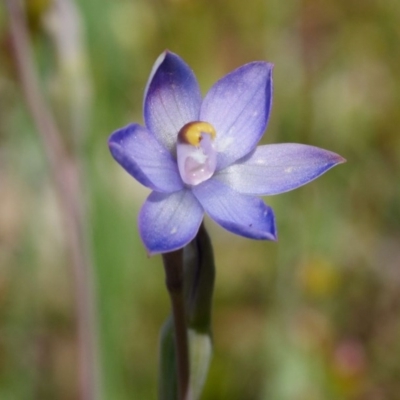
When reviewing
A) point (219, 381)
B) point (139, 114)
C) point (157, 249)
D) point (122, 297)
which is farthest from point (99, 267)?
point (157, 249)

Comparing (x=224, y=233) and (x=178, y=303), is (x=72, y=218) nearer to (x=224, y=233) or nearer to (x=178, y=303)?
(x=224, y=233)

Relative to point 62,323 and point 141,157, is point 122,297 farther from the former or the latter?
point 141,157

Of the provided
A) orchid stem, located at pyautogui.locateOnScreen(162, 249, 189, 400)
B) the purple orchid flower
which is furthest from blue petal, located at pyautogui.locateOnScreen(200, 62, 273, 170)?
orchid stem, located at pyautogui.locateOnScreen(162, 249, 189, 400)

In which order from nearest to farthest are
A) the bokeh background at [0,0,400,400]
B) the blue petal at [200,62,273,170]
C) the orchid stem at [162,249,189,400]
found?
the orchid stem at [162,249,189,400]
the blue petal at [200,62,273,170]
the bokeh background at [0,0,400,400]

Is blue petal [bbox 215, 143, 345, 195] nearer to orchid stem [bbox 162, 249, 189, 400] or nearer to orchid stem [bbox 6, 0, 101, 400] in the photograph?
orchid stem [bbox 162, 249, 189, 400]

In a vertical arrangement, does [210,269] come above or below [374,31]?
below

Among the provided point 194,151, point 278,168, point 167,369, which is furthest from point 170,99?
point 167,369

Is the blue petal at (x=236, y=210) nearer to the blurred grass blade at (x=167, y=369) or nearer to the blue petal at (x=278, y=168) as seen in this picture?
the blue petal at (x=278, y=168)
